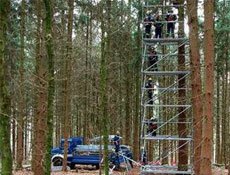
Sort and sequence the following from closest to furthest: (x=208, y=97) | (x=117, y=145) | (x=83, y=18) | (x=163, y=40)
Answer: (x=208, y=97) < (x=163, y=40) < (x=117, y=145) < (x=83, y=18)

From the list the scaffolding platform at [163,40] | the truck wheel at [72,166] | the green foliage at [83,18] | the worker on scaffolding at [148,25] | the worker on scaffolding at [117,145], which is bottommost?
the truck wheel at [72,166]

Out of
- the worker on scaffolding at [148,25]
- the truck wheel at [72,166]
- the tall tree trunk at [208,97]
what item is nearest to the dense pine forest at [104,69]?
the tall tree trunk at [208,97]

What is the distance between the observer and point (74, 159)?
20469mm

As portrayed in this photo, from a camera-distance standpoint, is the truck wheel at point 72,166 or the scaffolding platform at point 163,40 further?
the truck wheel at point 72,166

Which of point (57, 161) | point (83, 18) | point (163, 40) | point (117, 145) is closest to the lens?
point (163, 40)

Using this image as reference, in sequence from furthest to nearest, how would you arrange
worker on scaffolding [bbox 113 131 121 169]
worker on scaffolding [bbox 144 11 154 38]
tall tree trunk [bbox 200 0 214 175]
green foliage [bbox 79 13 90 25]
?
1. green foliage [bbox 79 13 90 25]
2. worker on scaffolding [bbox 113 131 121 169]
3. worker on scaffolding [bbox 144 11 154 38]
4. tall tree trunk [bbox 200 0 214 175]

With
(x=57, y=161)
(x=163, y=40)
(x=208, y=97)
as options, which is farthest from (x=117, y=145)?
(x=208, y=97)

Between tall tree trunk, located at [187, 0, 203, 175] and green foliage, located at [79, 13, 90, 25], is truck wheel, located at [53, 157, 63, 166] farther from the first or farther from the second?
tall tree trunk, located at [187, 0, 203, 175]

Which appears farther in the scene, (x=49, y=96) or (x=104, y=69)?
(x=104, y=69)

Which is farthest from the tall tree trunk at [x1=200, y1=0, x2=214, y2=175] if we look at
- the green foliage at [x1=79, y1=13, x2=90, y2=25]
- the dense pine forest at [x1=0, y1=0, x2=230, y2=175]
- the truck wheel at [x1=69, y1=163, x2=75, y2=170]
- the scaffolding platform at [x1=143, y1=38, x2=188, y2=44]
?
the green foliage at [x1=79, y1=13, x2=90, y2=25]

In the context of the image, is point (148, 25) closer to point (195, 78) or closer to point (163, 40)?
point (163, 40)

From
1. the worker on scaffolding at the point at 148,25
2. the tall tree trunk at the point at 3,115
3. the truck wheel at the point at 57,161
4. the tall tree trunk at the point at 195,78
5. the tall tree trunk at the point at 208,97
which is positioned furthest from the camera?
the truck wheel at the point at 57,161

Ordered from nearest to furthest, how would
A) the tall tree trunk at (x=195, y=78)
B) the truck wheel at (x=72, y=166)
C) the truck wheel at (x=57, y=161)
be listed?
the tall tree trunk at (x=195, y=78), the truck wheel at (x=72, y=166), the truck wheel at (x=57, y=161)

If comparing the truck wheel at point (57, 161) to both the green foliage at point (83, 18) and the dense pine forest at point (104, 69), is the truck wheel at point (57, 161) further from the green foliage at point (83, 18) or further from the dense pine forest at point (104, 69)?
the green foliage at point (83, 18)
